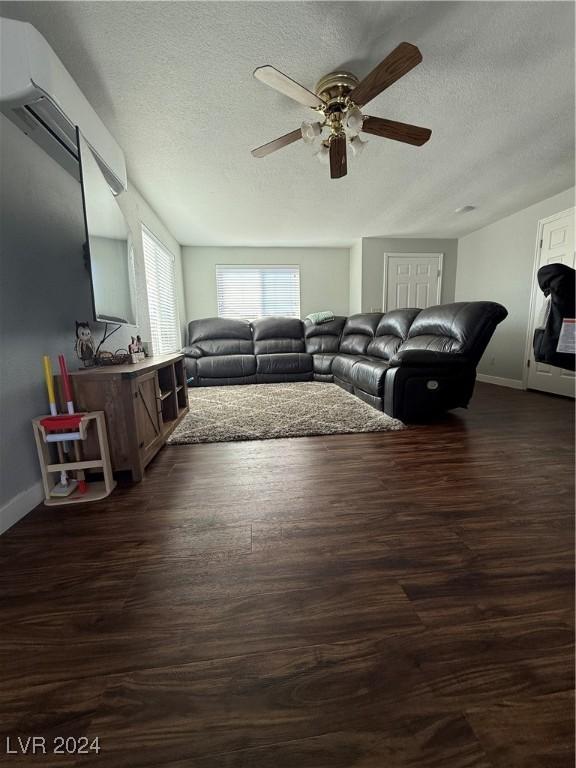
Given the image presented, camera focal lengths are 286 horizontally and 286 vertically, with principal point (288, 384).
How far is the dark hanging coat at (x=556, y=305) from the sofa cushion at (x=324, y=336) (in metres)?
3.08

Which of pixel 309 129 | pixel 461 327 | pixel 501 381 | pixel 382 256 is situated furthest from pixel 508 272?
pixel 309 129

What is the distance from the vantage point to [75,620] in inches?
30.4

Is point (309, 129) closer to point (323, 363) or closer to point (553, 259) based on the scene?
point (323, 363)

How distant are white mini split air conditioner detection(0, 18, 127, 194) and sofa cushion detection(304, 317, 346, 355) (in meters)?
3.41

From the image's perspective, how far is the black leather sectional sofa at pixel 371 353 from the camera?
2324 millimetres

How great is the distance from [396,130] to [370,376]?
1796 millimetres

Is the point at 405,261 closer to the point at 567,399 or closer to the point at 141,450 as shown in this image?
the point at 567,399

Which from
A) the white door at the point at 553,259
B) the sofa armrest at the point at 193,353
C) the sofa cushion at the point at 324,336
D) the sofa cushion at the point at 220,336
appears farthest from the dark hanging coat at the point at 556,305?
the sofa armrest at the point at 193,353

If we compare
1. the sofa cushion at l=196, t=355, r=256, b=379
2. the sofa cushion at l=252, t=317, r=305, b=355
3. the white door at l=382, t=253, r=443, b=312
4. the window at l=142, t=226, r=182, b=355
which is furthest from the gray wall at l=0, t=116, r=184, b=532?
the white door at l=382, t=253, r=443, b=312

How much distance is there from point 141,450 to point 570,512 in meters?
2.05

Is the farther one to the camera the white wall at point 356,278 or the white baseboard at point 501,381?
the white wall at point 356,278

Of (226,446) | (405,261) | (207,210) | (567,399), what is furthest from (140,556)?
(405,261)

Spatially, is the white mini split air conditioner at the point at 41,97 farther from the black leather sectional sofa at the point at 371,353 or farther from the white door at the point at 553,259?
the white door at the point at 553,259

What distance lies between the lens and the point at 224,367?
166 inches
